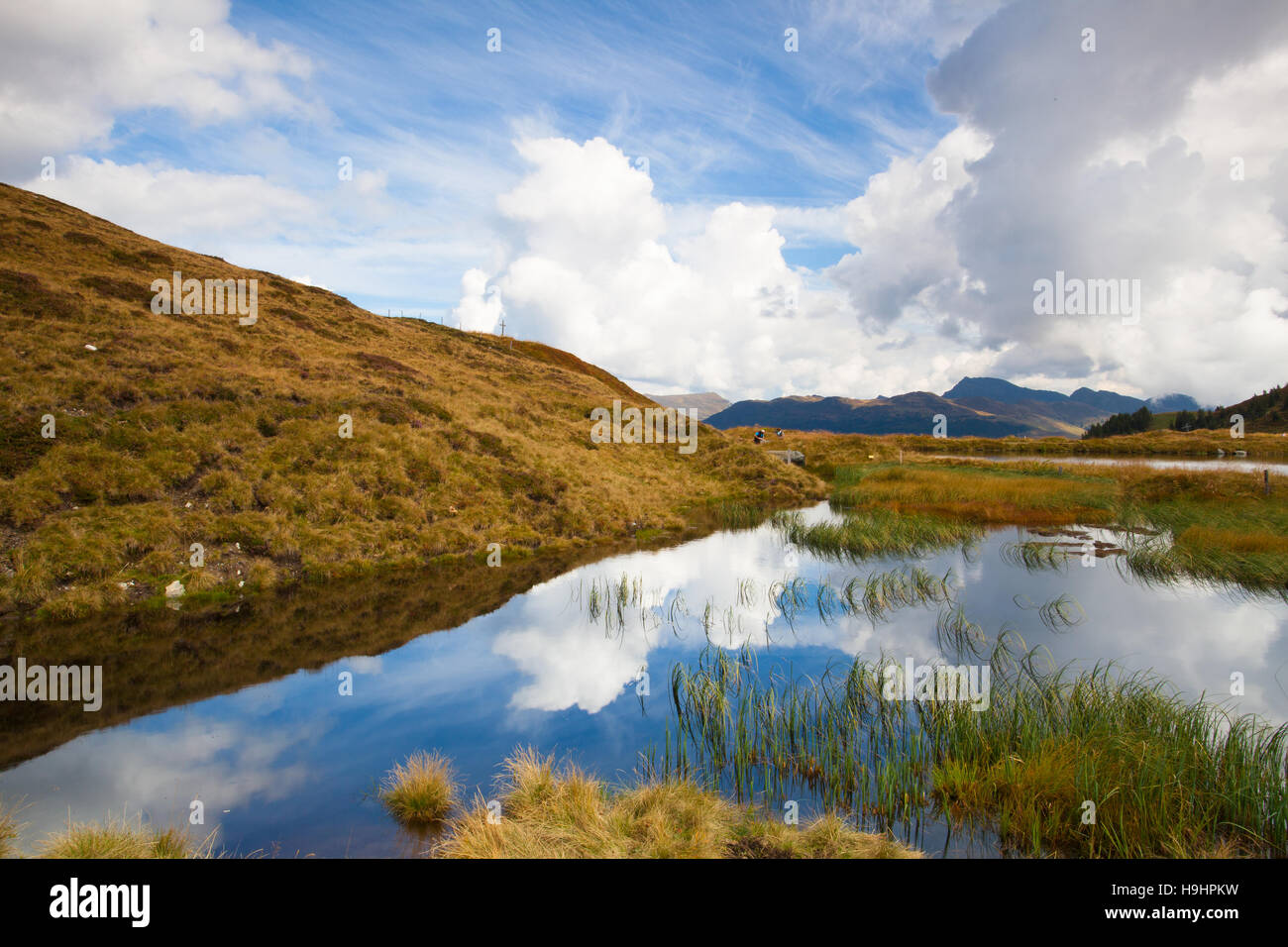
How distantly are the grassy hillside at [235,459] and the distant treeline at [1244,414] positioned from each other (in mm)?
195119

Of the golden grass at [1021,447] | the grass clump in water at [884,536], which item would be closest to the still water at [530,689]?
the grass clump in water at [884,536]

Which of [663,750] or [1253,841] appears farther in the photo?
[663,750]

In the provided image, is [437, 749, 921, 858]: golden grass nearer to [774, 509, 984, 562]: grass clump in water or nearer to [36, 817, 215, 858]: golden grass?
[36, 817, 215, 858]: golden grass

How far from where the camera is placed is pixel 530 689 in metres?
13.3

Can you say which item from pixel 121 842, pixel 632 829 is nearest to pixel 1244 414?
pixel 632 829

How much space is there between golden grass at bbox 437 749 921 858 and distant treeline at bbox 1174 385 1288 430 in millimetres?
222853

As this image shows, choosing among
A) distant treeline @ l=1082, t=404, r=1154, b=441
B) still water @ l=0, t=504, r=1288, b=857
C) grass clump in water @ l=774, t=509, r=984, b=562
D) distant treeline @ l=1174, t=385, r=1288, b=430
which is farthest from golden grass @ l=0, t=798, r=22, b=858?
distant treeline @ l=1174, t=385, r=1288, b=430

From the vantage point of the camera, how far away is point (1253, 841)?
7.29 meters

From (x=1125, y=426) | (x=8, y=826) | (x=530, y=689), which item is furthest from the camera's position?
(x=1125, y=426)

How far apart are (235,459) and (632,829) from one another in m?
24.9

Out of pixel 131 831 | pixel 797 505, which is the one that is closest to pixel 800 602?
pixel 131 831

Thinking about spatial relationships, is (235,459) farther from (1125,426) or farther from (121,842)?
(1125,426)
